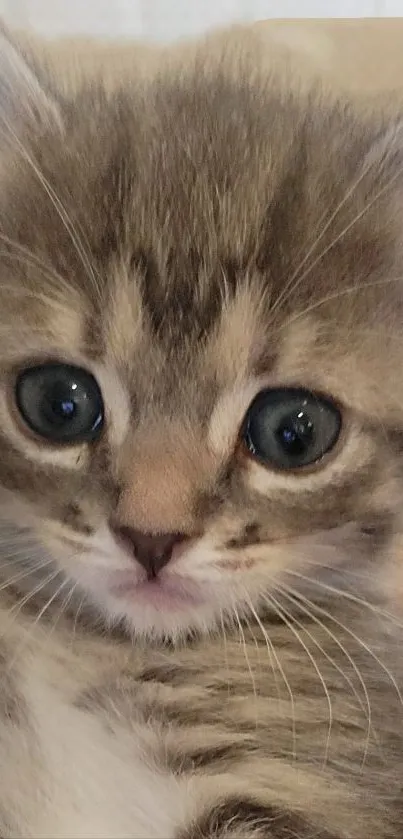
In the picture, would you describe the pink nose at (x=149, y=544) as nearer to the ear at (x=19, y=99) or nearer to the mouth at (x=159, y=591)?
the mouth at (x=159, y=591)

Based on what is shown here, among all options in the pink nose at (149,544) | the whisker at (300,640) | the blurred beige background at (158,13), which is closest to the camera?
the pink nose at (149,544)

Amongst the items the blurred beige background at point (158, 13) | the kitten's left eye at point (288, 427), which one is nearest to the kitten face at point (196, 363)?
the kitten's left eye at point (288, 427)

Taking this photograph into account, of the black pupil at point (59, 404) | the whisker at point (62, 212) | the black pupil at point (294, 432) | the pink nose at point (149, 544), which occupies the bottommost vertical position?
the pink nose at point (149, 544)

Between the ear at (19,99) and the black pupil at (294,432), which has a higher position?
the ear at (19,99)

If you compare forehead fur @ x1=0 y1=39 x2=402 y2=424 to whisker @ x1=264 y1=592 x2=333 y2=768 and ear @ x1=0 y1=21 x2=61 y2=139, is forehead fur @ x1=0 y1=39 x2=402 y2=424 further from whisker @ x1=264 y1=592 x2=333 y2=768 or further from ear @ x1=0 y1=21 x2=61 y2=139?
whisker @ x1=264 y1=592 x2=333 y2=768

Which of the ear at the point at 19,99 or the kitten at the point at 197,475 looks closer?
the kitten at the point at 197,475

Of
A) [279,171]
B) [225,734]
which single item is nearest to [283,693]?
[225,734]

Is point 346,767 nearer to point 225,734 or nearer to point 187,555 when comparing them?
point 225,734

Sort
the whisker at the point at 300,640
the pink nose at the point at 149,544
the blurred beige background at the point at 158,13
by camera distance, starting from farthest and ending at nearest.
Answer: the blurred beige background at the point at 158,13 < the whisker at the point at 300,640 < the pink nose at the point at 149,544
